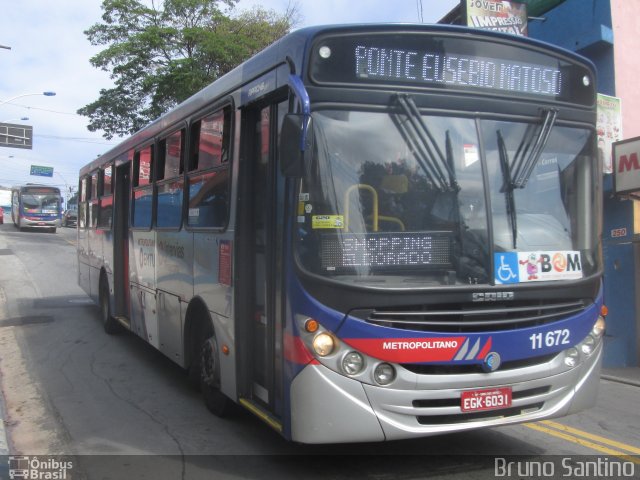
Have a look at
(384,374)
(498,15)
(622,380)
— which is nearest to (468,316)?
(384,374)

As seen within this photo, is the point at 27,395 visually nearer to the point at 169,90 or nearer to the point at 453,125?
the point at 453,125

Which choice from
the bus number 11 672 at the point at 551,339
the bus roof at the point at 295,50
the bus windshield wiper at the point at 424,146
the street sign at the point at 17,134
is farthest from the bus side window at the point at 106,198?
the street sign at the point at 17,134

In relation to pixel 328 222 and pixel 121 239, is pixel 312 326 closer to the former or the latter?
pixel 328 222

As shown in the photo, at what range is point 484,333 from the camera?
4027 millimetres

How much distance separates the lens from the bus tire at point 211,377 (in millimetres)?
5473

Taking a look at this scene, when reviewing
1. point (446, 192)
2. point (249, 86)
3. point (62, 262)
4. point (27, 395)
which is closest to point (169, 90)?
point (62, 262)

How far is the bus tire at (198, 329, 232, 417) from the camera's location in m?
5.47

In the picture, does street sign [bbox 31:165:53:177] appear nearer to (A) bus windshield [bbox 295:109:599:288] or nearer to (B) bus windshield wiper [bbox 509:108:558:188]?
(A) bus windshield [bbox 295:109:599:288]

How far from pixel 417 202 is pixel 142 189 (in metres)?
5.02

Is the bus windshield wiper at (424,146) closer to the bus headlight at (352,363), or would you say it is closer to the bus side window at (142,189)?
the bus headlight at (352,363)

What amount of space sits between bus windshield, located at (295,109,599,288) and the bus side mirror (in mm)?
128

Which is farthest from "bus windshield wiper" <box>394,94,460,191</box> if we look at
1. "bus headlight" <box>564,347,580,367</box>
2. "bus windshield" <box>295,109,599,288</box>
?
"bus headlight" <box>564,347,580,367</box>

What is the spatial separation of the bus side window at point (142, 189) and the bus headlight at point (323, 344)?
4.40 metres

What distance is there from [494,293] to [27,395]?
18.4ft
